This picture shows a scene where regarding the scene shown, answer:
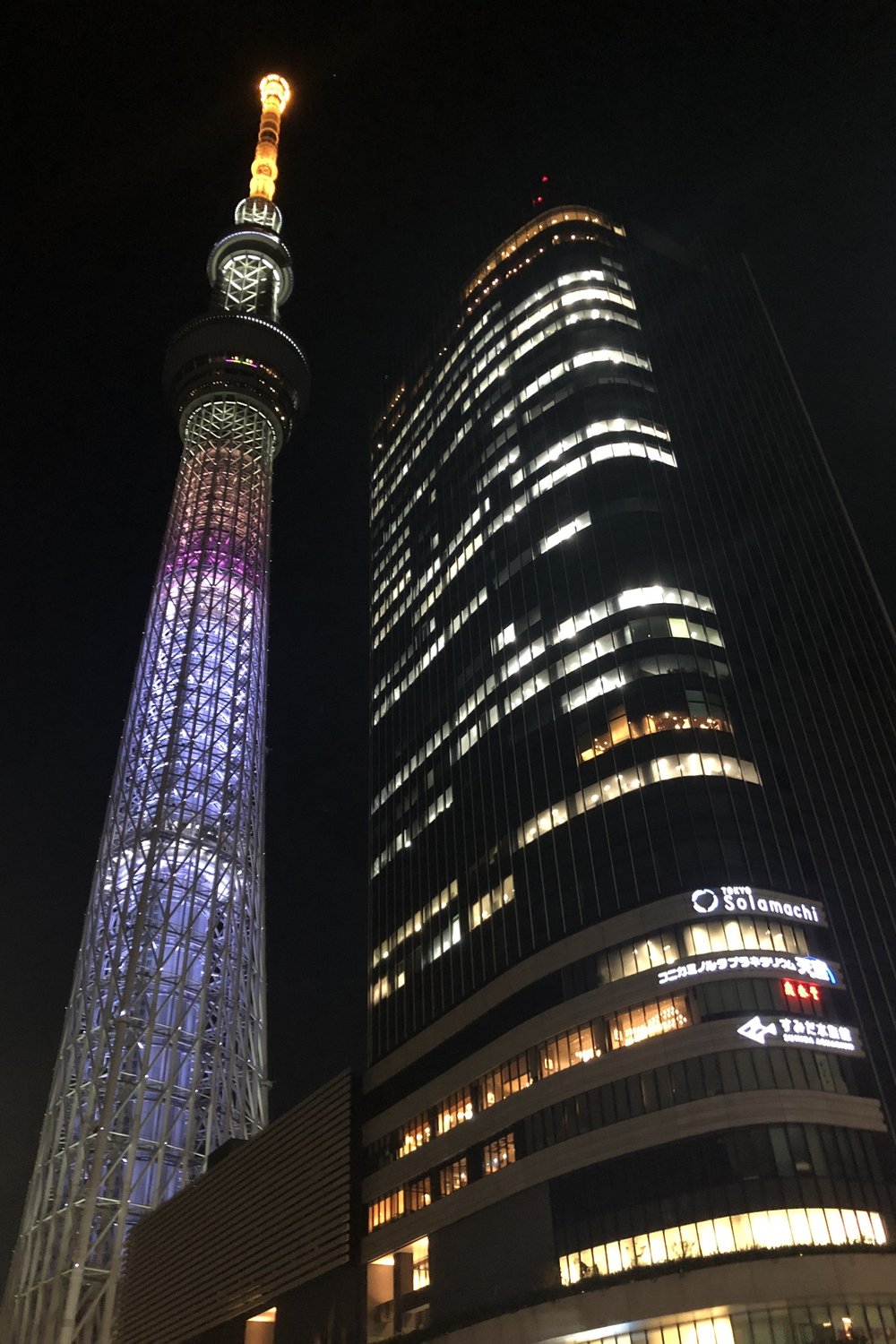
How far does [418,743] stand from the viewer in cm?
10456

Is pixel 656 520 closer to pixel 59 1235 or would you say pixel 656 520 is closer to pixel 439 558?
pixel 439 558

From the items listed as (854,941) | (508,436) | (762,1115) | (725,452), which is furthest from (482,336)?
(762,1115)

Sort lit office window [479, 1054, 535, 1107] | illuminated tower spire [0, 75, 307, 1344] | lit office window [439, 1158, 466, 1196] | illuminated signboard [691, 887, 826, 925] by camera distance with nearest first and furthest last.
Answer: illuminated signboard [691, 887, 826, 925] < lit office window [479, 1054, 535, 1107] < lit office window [439, 1158, 466, 1196] < illuminated tower spire [0, 75, 307, 1344]

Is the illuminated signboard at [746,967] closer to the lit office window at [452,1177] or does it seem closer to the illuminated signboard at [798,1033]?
the illuminated signboard at [798,1033]

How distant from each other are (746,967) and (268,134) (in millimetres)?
141108

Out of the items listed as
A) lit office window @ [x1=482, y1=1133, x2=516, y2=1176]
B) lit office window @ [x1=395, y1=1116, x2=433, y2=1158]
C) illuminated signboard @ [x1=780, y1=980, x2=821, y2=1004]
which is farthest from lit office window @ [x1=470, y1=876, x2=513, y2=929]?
illuminated signboard @ [x1=780, y1=980, x2=821, y2=1004]

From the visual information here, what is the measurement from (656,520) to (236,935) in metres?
53.2

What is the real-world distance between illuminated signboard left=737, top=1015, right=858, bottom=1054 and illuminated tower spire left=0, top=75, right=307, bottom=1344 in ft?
170

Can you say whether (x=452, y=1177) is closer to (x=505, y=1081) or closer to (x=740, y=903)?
(x=505, y=1081)

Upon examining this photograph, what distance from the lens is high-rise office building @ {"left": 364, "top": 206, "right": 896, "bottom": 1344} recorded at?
2165 inches

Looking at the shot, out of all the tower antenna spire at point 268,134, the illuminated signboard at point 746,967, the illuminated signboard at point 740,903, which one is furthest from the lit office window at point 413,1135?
the tower antenna spire at point 268,134

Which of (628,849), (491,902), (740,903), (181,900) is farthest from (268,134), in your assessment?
(740,903)

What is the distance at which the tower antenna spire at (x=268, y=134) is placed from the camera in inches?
6102

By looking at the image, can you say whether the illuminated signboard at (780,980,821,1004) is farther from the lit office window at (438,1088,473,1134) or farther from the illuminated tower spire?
the illuminated tower spire
